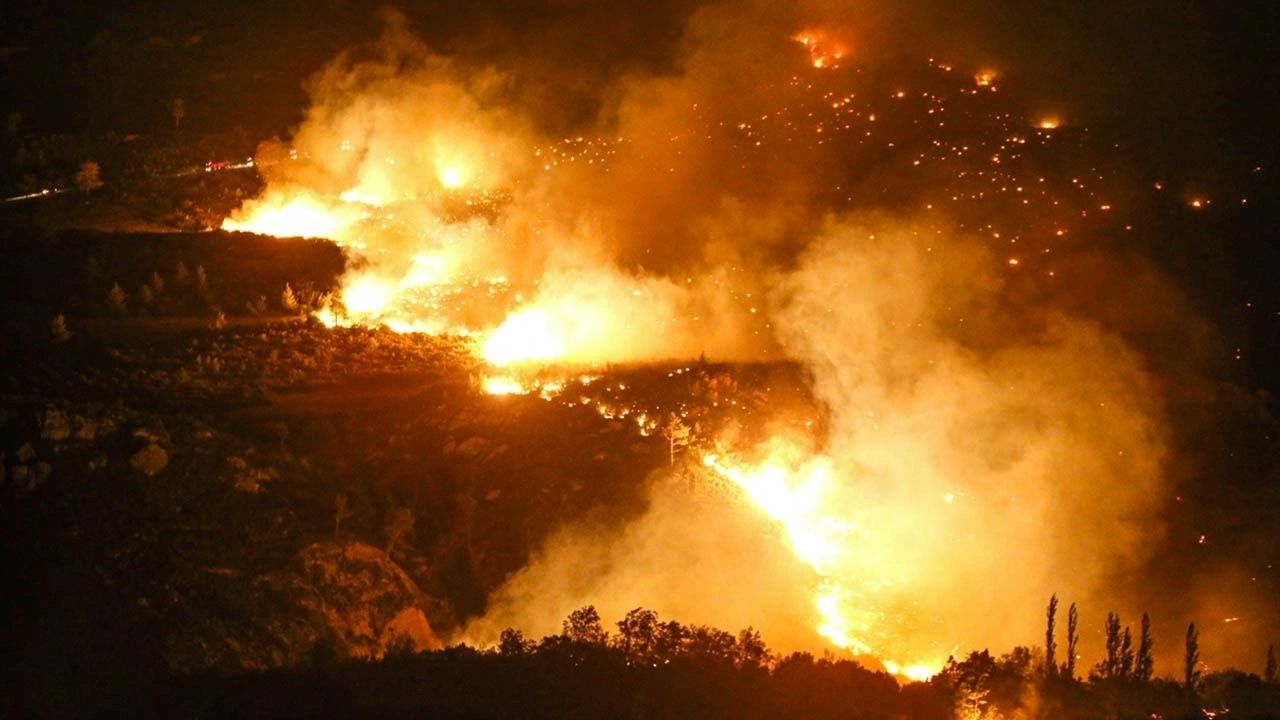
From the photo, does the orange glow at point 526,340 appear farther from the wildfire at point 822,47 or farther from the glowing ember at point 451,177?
the wildfire at point 822,47

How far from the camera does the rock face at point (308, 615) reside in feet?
31.1

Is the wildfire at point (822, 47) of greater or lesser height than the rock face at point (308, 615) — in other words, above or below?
above

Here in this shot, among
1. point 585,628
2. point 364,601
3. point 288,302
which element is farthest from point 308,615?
point 288,302

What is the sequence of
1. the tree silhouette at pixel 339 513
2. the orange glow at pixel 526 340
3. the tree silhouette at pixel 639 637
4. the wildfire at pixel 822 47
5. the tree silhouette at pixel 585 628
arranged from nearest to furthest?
A: the tree silhouette at pixel 639 637
the tree silhouette at pixel 585 628
the tree silhouette at pixel 339 513
the orange glow at pixel 526 340
the wildfire at pixel 822 47

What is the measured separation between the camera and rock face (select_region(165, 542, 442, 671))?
949 cm

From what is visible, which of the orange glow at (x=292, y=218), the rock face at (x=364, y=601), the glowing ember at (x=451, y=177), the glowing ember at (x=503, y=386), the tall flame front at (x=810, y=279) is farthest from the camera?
the glowing ember at (x=451, y=177)

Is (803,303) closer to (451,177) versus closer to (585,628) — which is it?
(585,628)

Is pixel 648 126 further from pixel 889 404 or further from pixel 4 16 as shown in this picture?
pixel 4 16

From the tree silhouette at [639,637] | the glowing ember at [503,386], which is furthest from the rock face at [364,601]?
the glowing ember at [503,386]

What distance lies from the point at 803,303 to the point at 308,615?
34.8ft

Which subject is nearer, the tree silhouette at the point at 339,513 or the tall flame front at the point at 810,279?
the tree silhouette at the point at 339,513

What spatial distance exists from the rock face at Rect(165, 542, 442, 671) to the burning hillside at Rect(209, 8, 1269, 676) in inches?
45.7

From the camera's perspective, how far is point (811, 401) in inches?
627

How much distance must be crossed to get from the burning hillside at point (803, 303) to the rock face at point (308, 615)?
3.81 ft
